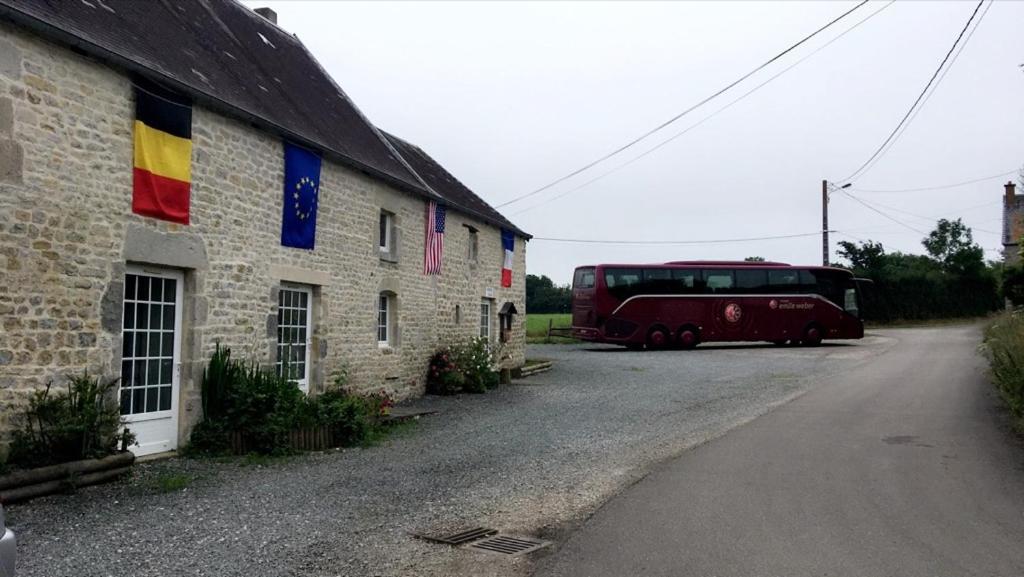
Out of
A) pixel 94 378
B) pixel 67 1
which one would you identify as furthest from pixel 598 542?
pixel 67 1

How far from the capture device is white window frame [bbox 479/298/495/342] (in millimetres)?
20047

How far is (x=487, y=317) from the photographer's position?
20.3 m

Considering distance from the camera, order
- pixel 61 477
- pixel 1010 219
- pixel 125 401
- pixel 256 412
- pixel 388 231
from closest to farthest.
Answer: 1. pixel 61 477
2. pixel 125 401
3. pixel 256 412
4. pixel 388 231
5. pixel 1010 219

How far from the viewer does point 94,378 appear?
25.9 ft

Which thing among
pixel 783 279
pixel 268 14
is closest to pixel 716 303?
pixel 783 279

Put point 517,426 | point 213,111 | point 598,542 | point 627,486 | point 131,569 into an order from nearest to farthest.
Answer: point 131,569, point 598,542, point 627,486, point 213,111, point 517,426

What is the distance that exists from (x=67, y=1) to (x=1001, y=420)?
43.0 feet

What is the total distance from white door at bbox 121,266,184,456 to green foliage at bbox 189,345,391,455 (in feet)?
1.31

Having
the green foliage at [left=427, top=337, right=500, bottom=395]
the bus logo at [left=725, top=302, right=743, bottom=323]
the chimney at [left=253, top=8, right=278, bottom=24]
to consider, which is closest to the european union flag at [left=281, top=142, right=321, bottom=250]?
the green foliage at [left=427, top=337, right=500, bottom=395]

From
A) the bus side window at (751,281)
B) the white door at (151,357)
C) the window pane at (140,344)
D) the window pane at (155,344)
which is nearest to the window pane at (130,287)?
the white door at (151,357)

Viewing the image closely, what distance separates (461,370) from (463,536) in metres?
10.8

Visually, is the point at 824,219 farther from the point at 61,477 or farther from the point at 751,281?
the point at 61,477

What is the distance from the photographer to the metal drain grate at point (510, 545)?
548cm

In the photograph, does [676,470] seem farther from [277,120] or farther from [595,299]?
[595,299]
